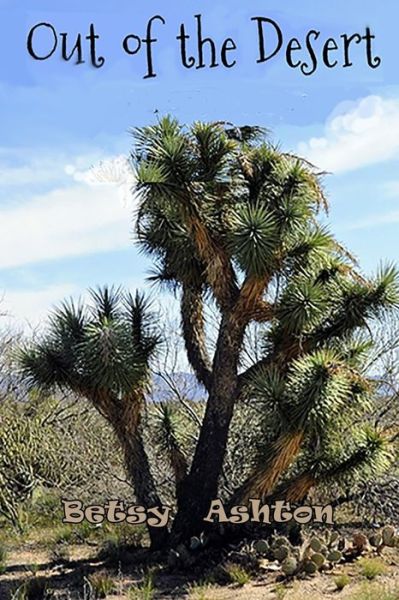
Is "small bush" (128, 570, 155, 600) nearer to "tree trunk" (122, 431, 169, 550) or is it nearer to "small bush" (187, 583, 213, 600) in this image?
Result: "small bush" (187, 583, 213, 600)

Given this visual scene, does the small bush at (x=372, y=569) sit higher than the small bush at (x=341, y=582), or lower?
higher

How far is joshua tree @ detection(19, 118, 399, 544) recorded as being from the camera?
23.3ft

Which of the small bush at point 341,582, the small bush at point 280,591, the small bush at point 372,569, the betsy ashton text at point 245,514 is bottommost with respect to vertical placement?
the small bush at point 280,591

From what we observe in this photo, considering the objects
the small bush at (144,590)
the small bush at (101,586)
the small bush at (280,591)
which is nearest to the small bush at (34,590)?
the small bush at (101,586)

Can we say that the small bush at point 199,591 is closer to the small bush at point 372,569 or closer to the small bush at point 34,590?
the small bush at point 34,590

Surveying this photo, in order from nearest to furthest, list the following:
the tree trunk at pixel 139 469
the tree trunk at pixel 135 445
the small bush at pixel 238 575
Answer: the small bush at pixel 238 575 < the tree trunk at pixel 135 445 < the tree trunk at pixel 139 469

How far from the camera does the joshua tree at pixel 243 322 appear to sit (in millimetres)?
7102

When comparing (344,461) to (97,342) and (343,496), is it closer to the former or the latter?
(343,496)

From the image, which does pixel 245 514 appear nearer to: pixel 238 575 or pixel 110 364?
pixel 238 575

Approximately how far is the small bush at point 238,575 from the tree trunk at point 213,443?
756 millimetres

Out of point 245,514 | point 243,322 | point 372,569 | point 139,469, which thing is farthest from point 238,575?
point 243,322

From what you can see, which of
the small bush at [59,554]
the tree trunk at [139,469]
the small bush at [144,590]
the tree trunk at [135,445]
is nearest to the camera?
the small bush at [144,590]

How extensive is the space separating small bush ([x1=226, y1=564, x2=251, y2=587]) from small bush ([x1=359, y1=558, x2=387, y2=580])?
104 centimetres

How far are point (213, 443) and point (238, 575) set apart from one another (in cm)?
138
